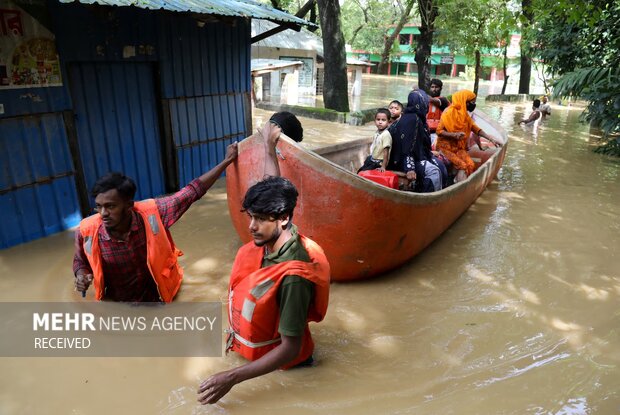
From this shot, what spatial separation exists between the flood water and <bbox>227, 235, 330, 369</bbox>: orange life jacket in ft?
1.63

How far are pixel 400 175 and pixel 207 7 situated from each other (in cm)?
279

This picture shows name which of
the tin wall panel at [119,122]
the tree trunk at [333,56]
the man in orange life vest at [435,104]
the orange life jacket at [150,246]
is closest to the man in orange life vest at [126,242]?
the orange life jacket at [150,246]

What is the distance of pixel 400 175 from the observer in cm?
446

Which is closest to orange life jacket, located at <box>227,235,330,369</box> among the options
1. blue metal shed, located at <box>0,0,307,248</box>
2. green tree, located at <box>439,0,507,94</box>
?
blue metal shed, located at <box>0,0,307,248</box>

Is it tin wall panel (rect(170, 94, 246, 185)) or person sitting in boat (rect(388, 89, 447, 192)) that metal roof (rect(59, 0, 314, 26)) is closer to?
tin wall panel (rect(170, 94, 246, 185))

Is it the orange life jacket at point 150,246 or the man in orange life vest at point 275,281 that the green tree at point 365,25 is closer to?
the orange life jacket at point 150,246

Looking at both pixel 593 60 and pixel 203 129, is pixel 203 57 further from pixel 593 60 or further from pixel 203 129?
pixel 593 60

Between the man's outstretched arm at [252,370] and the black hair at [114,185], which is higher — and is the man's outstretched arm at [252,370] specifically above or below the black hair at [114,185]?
below

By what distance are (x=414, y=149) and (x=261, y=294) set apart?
2907mm

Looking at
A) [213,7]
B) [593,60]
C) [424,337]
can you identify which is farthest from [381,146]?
[593,60]

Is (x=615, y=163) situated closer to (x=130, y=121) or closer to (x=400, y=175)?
(x=400, y=175)

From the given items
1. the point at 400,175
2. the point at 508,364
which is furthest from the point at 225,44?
the point at 508,364

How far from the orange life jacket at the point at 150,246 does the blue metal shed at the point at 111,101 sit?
2.13 m

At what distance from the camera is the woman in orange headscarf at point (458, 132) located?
572cm
